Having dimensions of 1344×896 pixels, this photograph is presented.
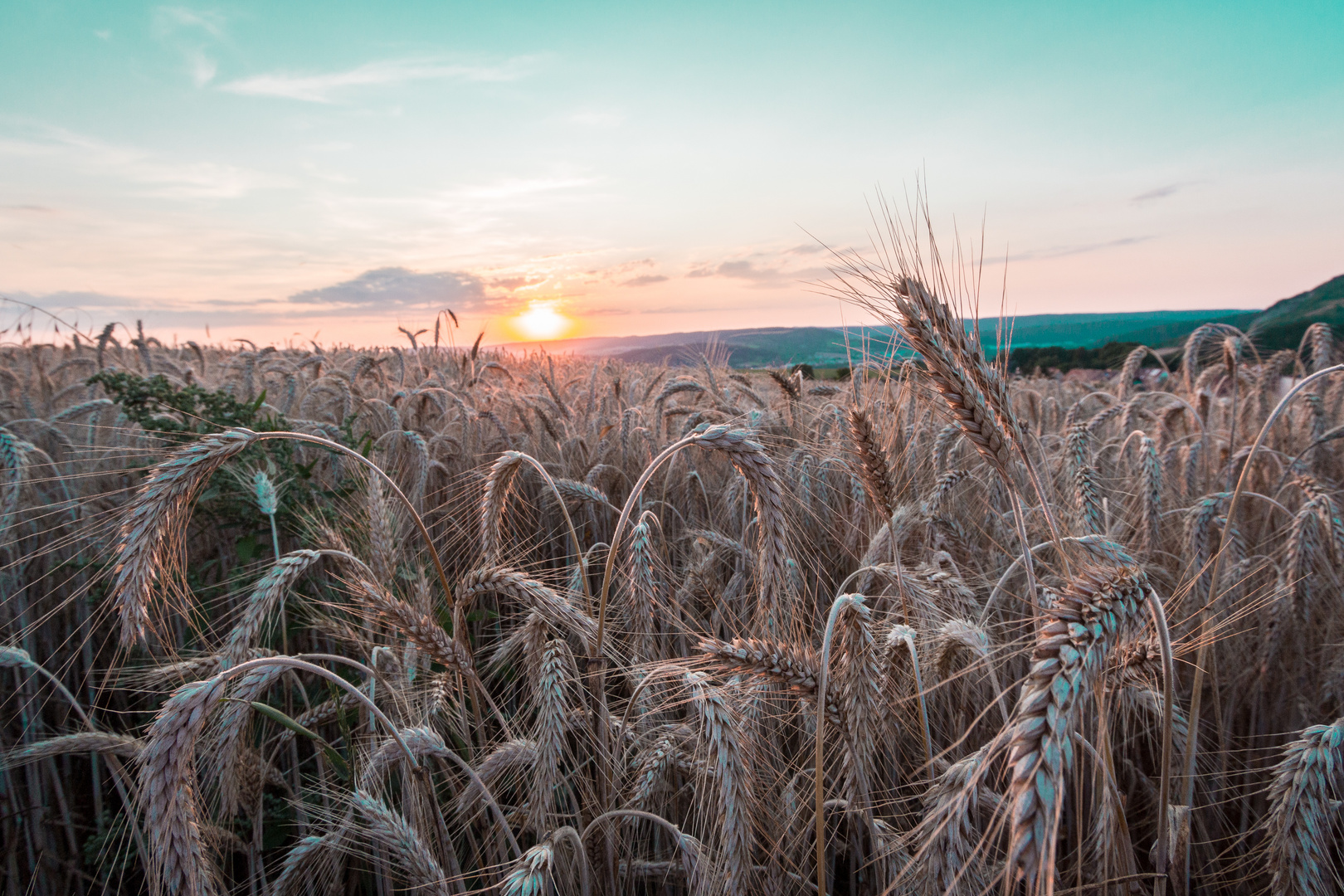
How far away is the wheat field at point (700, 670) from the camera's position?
133 centimetres

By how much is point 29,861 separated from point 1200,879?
4.22m

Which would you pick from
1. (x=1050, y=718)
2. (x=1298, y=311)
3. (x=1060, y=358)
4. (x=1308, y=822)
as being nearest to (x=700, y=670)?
(x=1050, y=718)

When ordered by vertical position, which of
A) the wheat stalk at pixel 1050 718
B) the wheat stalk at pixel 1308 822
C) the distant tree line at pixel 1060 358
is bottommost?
the wheat stalk at pixel 1308 822

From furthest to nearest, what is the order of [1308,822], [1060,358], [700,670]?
1. [1060,358]
2. [700,670]
3. [1308,822]

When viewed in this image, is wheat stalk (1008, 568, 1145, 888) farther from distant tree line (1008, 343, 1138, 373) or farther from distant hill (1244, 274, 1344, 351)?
distant tree line (1008, 343, 1138, 373)

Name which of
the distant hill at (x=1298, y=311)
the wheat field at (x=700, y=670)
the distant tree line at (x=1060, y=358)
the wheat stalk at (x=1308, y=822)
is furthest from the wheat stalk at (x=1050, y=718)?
the distant tree line at (x=1060, y=358)

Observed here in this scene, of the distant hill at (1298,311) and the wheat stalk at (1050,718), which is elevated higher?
the distant hill at (1298,311)

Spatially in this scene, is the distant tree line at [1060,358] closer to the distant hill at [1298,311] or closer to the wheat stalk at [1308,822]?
the distant hill at [1298,311]

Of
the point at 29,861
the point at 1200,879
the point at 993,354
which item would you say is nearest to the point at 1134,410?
the point at 1200,879

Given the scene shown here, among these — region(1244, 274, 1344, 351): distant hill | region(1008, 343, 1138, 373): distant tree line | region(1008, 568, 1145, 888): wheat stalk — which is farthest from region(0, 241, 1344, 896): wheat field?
region(1008, 343, 1138, 373): distant tree line

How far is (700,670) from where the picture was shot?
1.49 metres

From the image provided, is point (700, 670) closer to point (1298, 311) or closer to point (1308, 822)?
point (1308, 822)

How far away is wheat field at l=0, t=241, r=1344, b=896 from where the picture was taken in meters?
1.33

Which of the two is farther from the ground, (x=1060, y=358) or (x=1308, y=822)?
(x=1060, y=358)
